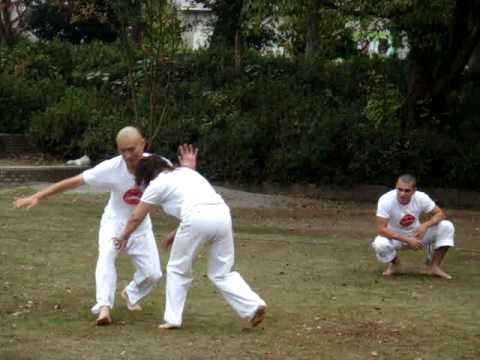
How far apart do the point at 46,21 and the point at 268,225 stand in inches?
915

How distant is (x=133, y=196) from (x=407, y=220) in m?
3.50

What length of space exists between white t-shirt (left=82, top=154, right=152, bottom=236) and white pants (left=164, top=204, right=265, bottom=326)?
71 cm

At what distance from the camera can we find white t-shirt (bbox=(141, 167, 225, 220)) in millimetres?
8555

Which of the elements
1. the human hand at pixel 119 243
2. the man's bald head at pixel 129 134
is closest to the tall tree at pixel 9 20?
the human hand at pixel 119 243

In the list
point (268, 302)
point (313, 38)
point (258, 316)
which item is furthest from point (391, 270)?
point (313, 38)

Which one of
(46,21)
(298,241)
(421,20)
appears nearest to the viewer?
(298,241)

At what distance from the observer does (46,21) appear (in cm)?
3862

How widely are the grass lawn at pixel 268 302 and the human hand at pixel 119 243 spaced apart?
60cm

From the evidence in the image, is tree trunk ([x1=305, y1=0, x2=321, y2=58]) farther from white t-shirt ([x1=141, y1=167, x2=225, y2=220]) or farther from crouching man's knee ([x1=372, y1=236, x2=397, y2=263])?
white t-shirt ([x1=141, y1=167, x2=225, y2=220])

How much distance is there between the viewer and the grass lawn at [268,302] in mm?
8164

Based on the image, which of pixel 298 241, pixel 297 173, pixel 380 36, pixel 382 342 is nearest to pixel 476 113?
pixel 380 36

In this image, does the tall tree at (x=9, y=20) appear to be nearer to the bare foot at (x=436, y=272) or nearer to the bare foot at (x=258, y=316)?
the bare foot at (x=436, y=272)

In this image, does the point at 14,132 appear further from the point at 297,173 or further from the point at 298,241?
the point at 298,241

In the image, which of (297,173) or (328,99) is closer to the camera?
(297,173)
